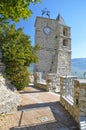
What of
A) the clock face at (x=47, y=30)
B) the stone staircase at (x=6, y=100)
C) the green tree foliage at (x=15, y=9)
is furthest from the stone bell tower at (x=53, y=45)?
the green tree foliage at (x=15, y=9)

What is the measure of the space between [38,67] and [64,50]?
590 centimetres

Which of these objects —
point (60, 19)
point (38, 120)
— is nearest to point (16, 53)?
point (38, 120)

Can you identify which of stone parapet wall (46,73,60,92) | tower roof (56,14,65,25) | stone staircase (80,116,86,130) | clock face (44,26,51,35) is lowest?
stone staircase (80,116,86,130)

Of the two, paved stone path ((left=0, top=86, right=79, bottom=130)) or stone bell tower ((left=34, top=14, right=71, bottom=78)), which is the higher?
stone bell tower ((left=34, top=14, right=71, bottom=78))

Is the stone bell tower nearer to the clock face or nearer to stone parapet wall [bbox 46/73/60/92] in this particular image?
the clock face

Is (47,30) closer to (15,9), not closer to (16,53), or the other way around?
(16,53)

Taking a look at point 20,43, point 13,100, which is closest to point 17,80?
point 20,43

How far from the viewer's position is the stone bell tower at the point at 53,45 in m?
29.8

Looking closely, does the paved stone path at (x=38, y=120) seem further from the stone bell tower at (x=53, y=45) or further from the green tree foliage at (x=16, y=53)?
the stone bell tower at (x=53, y=45)

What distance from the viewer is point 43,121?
7234 mm

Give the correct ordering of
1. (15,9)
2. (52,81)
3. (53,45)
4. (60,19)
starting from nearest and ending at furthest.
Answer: (15,9)
(52,81)
(53,45)
(60,19)

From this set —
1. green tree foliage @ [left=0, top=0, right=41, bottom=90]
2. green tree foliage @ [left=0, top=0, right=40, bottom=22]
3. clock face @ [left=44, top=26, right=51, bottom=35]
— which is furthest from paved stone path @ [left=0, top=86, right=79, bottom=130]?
A: clock face @ [left=44, top=26, right=51, bottom=35]

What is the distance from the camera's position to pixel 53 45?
102ft

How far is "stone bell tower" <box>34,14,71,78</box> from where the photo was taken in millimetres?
29797
